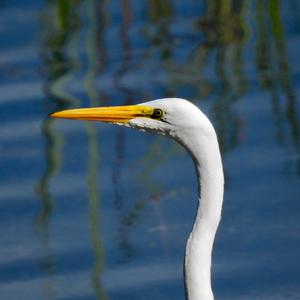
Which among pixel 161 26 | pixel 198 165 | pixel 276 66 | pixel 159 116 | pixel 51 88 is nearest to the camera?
pixel 198 165

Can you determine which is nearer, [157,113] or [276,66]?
[157,113]

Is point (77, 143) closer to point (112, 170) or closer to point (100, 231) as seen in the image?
point (112, 170)

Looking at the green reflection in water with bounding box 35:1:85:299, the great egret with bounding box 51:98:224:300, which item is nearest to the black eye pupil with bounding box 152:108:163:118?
the great egret with bounding box 51:98:224:300

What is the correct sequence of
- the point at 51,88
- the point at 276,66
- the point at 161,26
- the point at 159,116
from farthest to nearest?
1. the point at 161,26
2. the point at 276,66
3. the point at 51,88
4. the point at 159,116

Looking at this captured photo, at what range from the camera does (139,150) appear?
841 centimetres

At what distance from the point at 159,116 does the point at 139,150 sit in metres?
2.91

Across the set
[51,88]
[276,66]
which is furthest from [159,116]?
[276,66]

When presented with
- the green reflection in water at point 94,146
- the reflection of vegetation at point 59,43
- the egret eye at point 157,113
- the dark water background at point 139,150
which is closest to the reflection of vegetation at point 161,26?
the dark water background at point 139,150

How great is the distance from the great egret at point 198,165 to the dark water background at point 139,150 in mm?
1570

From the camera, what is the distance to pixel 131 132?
8.73 metres

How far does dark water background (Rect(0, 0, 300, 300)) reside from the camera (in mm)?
7234

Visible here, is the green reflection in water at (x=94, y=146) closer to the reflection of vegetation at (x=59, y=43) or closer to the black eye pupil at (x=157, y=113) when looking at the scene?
the reflection of vegetation at (x=59, y=43)

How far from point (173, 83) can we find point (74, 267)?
86.2 inches

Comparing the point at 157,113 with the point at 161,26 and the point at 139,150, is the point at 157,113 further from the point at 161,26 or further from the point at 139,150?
the point at 161,26
